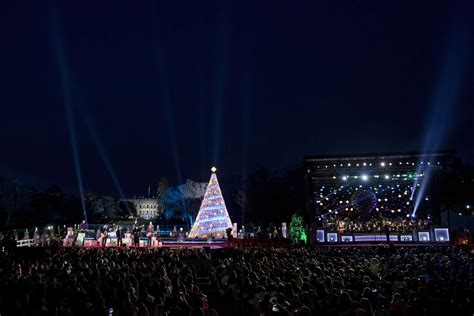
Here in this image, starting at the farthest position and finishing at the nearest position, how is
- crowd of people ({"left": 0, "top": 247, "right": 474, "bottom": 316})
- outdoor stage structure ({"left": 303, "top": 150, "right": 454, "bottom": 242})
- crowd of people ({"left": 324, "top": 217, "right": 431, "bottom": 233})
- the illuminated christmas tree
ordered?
the illuminated christmas tree, crowd of people ({"left": 324, "top": 217, "right": 431, "bottom": 233}), outdoor stage structure ({"left": 303, "top": 150, "right": 454, "bottom": 242}), crowd of people ({"left": 0, "top": 247, "right": 474, "bottom": 316})

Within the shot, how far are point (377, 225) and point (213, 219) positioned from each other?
48.2 ft

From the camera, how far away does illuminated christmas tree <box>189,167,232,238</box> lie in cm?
3136

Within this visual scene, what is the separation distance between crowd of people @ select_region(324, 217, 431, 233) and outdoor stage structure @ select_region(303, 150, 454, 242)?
2.18 ft

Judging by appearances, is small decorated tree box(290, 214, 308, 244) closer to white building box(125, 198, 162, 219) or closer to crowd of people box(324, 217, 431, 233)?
crowd of people box(324, 217, 431, 233)

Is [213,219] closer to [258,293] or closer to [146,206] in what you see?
[258,293]

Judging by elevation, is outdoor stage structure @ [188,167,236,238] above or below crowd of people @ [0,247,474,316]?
above

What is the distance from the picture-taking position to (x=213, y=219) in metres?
31.4

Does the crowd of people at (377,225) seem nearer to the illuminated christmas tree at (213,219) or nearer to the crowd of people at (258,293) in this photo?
the illuminated christmas tree at (213,219)

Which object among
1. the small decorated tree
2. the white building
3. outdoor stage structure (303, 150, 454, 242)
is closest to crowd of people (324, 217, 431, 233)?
outdoor stage structure (303, 150, 454, 242)

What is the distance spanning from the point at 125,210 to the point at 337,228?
83.5 meters

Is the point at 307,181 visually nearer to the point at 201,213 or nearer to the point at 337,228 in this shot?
the point at 337,228

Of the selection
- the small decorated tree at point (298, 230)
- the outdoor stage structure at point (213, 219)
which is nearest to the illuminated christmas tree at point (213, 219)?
the outdoor stage structure at point (213, 219)

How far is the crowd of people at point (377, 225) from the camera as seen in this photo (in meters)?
29.5

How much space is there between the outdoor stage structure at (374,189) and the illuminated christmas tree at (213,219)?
7615 mm
